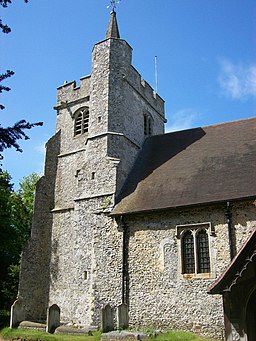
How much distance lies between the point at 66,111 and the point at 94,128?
13.8 ft

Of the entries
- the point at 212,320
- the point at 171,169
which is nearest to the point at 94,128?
the point at 171,169

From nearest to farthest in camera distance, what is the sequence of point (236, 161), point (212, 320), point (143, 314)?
point (212, 320), point (143, 314), point (236, 161)

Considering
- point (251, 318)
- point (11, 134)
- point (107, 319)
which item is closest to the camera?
point (11, 134)

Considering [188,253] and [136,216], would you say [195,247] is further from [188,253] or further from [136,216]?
[136,216]

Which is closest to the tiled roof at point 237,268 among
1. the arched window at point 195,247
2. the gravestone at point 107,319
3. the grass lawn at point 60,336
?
the grass lawn at point 60,336

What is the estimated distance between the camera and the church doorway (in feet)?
31.9

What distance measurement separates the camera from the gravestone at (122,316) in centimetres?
1398

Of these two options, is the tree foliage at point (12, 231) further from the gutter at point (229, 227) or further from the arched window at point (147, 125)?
the gutter at point (229, 227)

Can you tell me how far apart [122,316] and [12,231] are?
1267cm

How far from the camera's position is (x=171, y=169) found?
57.2 ft

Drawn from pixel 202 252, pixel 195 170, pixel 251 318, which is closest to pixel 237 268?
pixel 251 318

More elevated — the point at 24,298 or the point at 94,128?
the point at 94,128

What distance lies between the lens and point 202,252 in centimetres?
1412

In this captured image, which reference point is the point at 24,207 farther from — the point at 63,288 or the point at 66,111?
the point at 63,288
